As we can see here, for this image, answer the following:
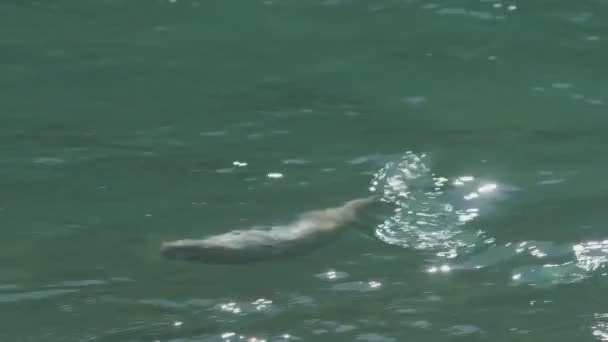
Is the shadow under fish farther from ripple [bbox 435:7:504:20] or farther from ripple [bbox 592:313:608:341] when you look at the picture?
ripple [bbox 435:7:504:20]

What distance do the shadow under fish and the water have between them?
0.37 feet

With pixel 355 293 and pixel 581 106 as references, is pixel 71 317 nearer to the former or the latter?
pixel 355 293

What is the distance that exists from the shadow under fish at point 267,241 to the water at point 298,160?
0.37 ft

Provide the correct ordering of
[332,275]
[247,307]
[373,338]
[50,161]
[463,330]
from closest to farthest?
1. [373,338]
2. [463,330]
3. [247,307]
4. [332,275]
5. [50,161]

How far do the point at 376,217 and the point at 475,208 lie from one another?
962mm

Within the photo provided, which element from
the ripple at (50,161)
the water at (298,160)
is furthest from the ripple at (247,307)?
the ripple at (50,161)

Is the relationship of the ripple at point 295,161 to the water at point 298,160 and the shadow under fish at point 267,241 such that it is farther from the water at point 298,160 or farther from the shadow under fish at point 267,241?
the shadow under fish at point 267,241

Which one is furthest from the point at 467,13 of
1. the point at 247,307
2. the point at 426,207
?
the point at 247,307

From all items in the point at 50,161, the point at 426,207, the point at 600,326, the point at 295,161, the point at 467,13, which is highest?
the point at 467,13

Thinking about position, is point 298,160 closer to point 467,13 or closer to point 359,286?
point 359,286

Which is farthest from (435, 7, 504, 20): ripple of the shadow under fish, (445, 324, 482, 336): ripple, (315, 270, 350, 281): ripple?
(445, 324, 482, 336): ripple

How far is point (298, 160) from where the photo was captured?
461 inches

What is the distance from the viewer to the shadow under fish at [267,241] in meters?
10.0

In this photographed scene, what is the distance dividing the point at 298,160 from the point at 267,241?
5.56ft
